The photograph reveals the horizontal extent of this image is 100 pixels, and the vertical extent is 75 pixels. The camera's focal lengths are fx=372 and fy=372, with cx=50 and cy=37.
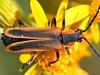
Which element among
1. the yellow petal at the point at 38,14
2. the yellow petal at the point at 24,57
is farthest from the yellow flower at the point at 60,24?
the yellow petal at the point at 24,57

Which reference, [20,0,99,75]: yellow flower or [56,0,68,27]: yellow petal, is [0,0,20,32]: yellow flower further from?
[56,0,68,27]: yellow petal

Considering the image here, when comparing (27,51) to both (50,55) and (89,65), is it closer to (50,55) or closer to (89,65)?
(50,55)

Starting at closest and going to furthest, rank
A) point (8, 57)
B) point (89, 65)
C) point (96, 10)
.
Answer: point (96, 10), point (8, 57), point (89, 65)

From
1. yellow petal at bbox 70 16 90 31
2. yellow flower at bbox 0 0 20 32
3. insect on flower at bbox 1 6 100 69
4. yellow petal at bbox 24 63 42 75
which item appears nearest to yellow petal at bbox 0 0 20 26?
yellow flower at bbox 0 0 20 32

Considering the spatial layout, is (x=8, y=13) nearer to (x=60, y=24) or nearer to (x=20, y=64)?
(x=60, y=24)

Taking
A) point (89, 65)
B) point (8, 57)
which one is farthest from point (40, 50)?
point (89, 65)

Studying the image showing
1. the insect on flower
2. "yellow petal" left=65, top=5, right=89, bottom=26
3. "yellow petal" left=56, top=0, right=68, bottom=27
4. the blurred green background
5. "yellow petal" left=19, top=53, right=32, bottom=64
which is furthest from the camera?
the blurred green background
